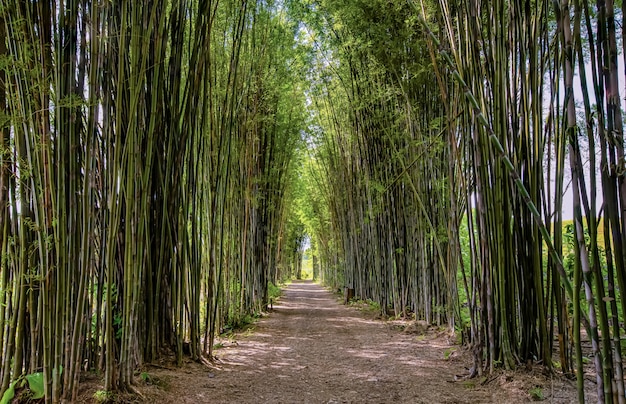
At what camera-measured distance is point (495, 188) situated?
2395mm

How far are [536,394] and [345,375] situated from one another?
1.22 meters

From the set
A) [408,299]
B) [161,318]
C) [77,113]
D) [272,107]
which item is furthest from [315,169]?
[77,113]

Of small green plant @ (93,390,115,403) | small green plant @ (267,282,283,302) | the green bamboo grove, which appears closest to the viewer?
the green bamboo grove

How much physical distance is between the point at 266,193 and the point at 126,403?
18.3ft

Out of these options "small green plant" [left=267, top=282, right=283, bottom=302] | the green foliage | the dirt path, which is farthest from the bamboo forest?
"small green plant" [left=267, top=282, right=283, bottom=302]

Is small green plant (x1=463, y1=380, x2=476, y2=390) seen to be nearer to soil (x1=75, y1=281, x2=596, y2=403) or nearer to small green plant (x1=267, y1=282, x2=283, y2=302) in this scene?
soil (x1=75, y1=281, x2=596, y2=403)

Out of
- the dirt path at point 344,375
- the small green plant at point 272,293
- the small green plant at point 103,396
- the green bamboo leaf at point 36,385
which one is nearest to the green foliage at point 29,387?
the green bamboo leaf at point 36,385

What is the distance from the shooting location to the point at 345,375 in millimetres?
2906

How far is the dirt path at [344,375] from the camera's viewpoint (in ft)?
7.60

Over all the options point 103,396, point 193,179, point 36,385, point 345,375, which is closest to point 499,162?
point 345,375

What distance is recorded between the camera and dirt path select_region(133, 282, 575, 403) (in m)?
2.32

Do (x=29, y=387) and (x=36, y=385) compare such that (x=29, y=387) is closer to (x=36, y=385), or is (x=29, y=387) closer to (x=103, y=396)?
(x=36, y=385)

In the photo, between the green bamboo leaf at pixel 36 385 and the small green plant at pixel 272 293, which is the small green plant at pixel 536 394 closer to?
the green bamboo leaf at pixel 36 385

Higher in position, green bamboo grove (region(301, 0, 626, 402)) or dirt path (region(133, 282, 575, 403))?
green bamboo grove (region(301, 0, 626, 402))
